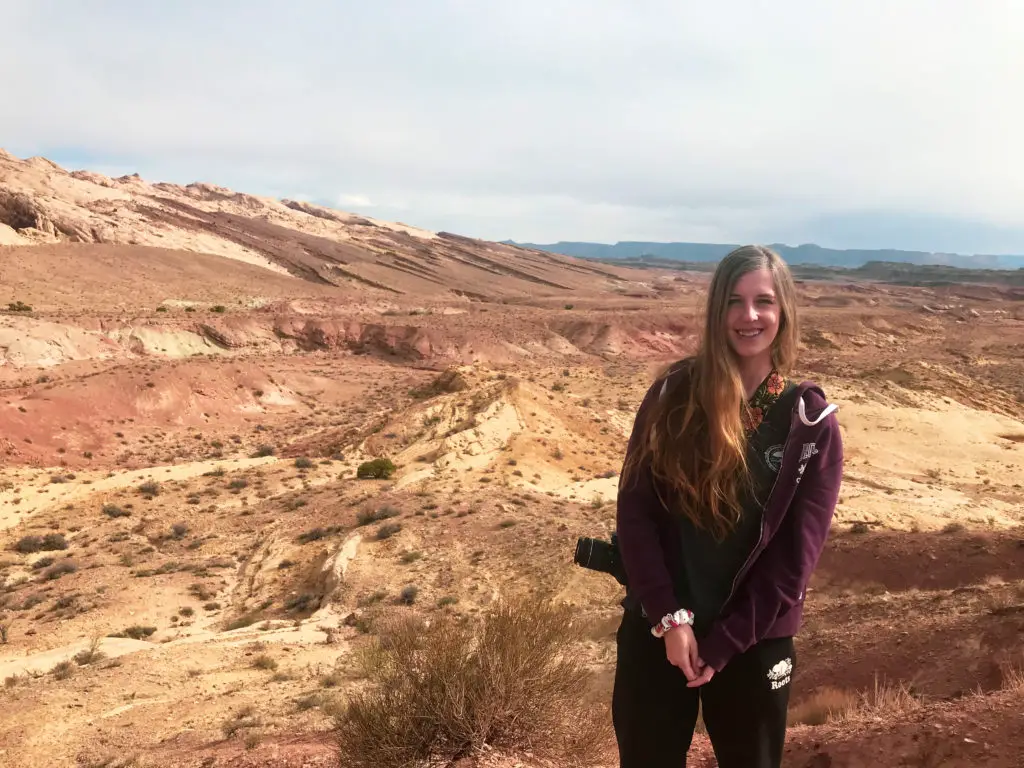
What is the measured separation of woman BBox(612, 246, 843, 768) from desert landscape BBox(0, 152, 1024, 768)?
0.97ft

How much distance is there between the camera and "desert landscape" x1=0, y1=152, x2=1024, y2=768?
5488 millimetres

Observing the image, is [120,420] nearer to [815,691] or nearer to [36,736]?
[36,736]

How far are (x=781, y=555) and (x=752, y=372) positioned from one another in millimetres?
649

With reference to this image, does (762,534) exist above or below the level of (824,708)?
above

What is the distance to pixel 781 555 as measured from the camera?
214cm

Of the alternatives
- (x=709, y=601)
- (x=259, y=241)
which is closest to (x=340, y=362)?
(x=709, y=601)

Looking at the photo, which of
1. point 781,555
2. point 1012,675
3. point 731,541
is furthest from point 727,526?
point 1012,675

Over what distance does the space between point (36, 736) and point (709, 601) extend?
24.0ft

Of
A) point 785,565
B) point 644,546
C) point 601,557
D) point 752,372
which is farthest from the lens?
point 601,557

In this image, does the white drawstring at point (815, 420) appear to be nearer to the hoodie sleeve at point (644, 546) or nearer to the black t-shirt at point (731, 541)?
the black t-shirt at point (731, 541)

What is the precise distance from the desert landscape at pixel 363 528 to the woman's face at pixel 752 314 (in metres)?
0.21

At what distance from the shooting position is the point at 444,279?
Result: 84.6 m

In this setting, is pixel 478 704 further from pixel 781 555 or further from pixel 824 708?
pixel 824 708

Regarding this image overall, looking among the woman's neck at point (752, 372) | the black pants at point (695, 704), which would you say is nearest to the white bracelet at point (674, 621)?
the black pants at point (695, 704)
